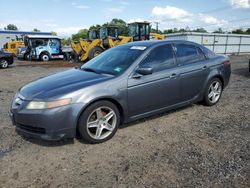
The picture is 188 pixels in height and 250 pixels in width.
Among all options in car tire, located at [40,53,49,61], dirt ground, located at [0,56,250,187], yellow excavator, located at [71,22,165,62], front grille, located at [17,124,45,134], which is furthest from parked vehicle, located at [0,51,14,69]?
front grille, located at [17,124,45,134]

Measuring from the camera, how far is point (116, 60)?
185 inches

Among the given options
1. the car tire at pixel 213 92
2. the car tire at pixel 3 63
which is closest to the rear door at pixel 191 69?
the car tire at pixel 213 92

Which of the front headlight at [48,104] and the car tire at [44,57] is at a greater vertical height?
the front headlight at [48,104]

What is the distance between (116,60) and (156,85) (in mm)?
882

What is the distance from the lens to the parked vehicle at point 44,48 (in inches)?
875

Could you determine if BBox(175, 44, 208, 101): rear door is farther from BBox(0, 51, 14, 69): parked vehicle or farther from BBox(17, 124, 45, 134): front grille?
BBox(0, 51, 14, 69): parked vehicle

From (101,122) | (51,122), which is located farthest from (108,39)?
(51,122)

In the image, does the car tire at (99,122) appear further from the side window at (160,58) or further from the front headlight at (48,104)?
the side window at (160,58)

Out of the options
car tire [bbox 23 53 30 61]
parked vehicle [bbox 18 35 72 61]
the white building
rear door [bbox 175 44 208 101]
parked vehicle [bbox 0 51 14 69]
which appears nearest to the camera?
rear door [bbox 175 44 208 101]

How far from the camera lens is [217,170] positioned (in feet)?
10.4

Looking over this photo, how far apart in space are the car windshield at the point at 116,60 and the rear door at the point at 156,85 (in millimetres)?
225

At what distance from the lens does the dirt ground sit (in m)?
3.01

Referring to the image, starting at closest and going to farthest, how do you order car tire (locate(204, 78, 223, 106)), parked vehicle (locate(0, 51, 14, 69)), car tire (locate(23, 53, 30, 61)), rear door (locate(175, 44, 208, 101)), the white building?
1. rear door (locate(175, 44, 208, 101))
2. car tire (locate(204, 78, 223, 106))
3. parked vehicle (locate(0, 51, 14, 69))
4. car tire (locate(23, 53, 30, 61))
5. the white building

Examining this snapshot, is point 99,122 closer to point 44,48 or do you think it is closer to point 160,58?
point 160,58
